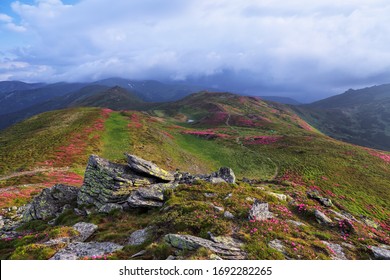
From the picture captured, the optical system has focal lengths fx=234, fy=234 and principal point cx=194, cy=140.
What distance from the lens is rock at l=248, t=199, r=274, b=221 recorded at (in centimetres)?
1862

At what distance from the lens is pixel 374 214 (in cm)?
4000

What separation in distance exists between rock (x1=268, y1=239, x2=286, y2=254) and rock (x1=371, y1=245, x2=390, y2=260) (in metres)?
7.24

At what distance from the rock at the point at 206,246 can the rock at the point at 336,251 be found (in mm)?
7254

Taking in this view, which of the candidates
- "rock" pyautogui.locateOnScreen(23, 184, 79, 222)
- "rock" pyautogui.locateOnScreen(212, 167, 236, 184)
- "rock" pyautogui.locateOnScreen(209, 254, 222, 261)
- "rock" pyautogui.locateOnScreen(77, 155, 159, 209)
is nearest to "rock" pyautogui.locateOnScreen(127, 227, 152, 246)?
"rock" pyautogui.locateOnScreen(209, 254, 222, 261)

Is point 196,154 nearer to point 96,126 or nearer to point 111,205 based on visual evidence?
point 96,126

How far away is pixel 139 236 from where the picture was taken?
17.4m

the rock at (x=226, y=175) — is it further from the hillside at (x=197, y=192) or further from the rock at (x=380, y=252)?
the rock at (x=380, y=252)

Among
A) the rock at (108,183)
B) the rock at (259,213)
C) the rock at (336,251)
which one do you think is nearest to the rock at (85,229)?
the rock at (108,183)

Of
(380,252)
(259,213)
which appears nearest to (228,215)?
(259,213)

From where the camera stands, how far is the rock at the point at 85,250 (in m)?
14.8

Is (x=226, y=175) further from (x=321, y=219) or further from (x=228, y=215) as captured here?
(x=228, y=215)
